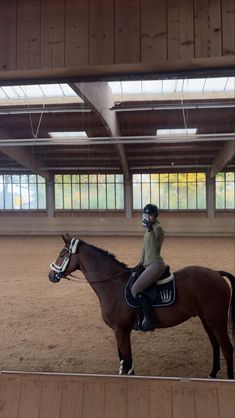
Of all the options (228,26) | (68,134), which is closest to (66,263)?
(228,26)

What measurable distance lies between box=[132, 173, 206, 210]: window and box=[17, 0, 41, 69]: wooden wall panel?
564 centimetres

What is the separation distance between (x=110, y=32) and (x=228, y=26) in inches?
25.6

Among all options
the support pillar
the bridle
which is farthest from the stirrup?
the support pillar

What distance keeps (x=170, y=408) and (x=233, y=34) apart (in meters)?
2.11

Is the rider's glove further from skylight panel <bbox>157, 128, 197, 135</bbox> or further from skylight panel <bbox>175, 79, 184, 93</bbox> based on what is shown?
skylight panel <bbox>157, 128, 197, 135</bbox>

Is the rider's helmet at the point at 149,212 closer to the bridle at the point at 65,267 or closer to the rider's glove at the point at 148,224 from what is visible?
the rider's glove at the point at 148,224

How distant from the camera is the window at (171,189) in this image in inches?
302

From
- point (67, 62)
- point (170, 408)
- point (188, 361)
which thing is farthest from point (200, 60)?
point (188, 361)

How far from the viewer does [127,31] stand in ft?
5.91

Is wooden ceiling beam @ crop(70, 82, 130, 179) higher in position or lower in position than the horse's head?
higher

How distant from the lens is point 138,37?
1.79 m

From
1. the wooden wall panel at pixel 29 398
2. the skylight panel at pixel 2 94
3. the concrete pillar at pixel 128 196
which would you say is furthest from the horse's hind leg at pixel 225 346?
the concrete pillar at pixel 128 196

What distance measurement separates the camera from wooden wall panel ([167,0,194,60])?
1738mm

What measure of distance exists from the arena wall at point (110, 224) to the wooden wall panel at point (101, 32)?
246cm
